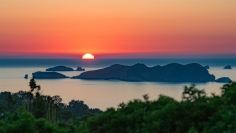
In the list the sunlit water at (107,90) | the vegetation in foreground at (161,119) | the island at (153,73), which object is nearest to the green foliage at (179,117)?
the vegetation in foreground at (161,119)

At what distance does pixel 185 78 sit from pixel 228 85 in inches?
3158

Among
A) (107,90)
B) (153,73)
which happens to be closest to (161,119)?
(107,90)

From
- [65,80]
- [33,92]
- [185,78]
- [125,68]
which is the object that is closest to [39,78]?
[65,80]

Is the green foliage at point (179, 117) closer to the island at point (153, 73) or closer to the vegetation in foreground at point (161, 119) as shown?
the vegetation in foreground at point (161, 119)

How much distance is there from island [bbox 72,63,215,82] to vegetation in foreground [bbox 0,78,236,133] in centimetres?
7499

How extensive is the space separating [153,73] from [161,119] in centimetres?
8816

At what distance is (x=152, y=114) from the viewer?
5551mm

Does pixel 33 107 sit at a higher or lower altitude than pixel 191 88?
lower

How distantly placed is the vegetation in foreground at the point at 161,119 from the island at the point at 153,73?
74989mm

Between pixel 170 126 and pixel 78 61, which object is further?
pixel 78 61

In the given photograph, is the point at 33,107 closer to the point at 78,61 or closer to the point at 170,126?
the point at 170,126

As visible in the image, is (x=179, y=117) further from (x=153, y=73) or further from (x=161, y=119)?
(x=153, y=73)

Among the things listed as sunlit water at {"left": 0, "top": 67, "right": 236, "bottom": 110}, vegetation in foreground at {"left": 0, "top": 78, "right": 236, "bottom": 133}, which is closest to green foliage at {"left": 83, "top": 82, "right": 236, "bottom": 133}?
vegetation in foreground at {"left": 0, "top": 78, "right": 236, "bottom": 133}

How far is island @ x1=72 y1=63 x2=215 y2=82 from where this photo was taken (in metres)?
85.5
